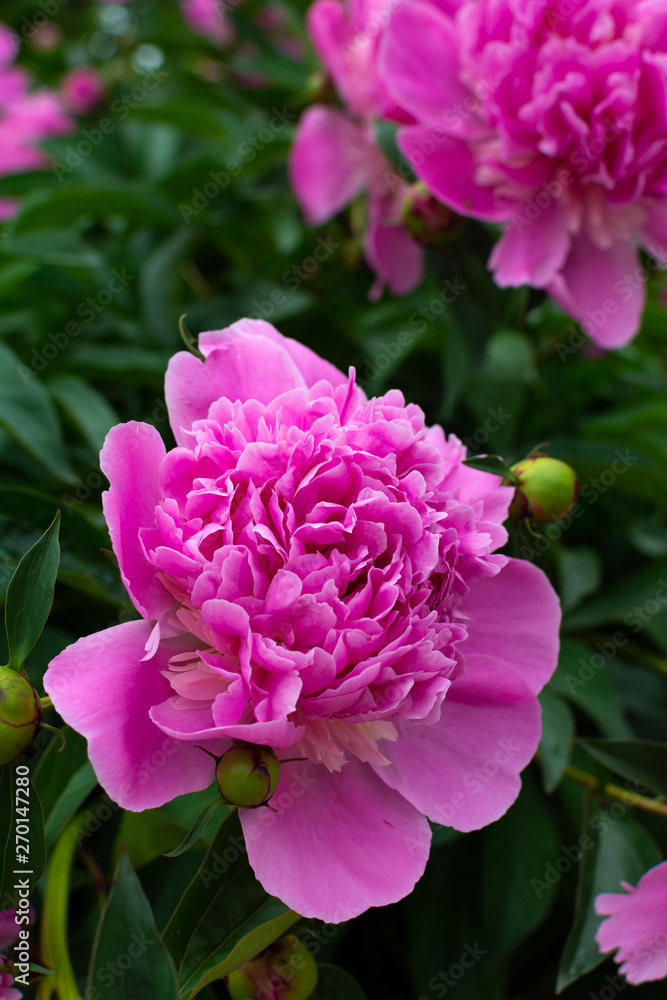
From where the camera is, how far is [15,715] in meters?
0.42

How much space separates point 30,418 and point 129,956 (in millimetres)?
473

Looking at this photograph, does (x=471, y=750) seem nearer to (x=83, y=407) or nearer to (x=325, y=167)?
(x=83, y=407)

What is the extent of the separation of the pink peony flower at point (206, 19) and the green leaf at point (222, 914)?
1631 millimetres

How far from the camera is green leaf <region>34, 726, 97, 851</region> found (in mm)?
536

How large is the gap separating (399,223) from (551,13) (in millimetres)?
227

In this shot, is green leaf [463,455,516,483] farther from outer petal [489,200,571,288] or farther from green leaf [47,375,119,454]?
green leaf [47,375,119,454]

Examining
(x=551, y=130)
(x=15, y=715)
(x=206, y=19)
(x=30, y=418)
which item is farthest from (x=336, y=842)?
(x=206, y=19)

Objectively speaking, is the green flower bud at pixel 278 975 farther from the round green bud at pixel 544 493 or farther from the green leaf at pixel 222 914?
the round green bud at pixel 544 493

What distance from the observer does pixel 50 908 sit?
1.79 ft

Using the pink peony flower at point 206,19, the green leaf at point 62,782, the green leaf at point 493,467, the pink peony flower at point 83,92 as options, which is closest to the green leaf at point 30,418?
the green leaf at point 62,782

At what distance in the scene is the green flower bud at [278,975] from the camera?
463 mm

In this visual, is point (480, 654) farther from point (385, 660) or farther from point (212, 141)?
point (212, 141)

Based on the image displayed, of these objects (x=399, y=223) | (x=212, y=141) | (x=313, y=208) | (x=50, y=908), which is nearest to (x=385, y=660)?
(x=50, y=908)

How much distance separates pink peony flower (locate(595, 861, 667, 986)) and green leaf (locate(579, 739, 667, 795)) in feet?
0.26
